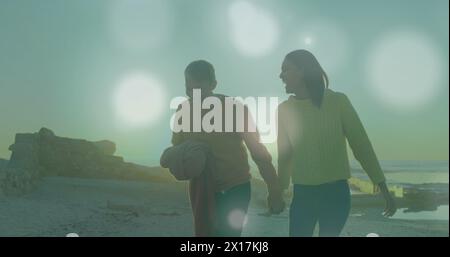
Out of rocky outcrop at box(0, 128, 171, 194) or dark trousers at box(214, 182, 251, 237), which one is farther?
rocky outcrop at box(0, 128, 171, 194)

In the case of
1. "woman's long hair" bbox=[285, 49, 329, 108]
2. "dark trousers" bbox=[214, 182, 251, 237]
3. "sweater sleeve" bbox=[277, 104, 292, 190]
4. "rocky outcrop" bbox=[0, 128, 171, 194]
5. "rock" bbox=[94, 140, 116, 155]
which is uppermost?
"rock" bbox=[94, 140, 116, 155]

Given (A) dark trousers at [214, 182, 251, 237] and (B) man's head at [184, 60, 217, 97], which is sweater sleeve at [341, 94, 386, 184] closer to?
(A) dark trousers at [214, 182, 251, 237]

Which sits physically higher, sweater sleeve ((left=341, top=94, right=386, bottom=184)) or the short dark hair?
the short dark hair

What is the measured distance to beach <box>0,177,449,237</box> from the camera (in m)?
10.4

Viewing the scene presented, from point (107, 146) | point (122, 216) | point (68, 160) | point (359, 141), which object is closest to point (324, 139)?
point (359, 141)

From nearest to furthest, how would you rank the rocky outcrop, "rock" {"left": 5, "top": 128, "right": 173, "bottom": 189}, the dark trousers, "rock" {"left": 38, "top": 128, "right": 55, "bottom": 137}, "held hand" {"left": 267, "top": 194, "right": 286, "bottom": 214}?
1. the dark trousers
2. "held hand" {"left": 267, "top": 194, "right": 286, "bottom": 214}
3. the rocky outcrop
4. "rock" {"left": 5, "top": 128, "right": 173, "bottom": 189}
5. "rock" {"left": 38, "top": 128, "right": 55, "bottom": 137}

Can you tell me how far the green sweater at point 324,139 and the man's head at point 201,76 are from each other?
0.49 metres

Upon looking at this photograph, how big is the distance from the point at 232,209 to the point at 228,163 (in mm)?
298

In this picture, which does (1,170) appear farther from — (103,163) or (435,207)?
(435,207)

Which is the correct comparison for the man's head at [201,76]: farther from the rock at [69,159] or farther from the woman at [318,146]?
the rock at [69,159]

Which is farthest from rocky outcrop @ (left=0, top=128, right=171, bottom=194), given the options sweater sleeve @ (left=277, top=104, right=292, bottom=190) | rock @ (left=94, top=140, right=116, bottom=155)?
sweater sleeve @ (left=277, top=104, right=292, bottom=190)

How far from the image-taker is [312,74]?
11.9 feet

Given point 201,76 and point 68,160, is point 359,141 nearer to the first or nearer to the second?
point 201,76
